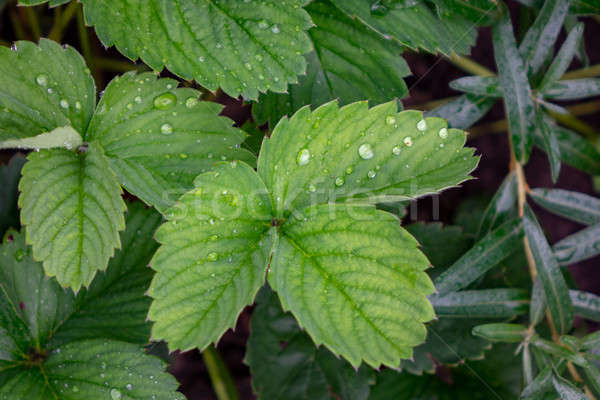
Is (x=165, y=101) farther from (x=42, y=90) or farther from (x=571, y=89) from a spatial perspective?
(x=571, y=89)

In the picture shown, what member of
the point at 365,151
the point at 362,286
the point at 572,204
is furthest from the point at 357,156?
the point at 572,204

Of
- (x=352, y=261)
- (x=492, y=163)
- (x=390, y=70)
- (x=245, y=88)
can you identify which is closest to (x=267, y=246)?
(x=352, y=261)

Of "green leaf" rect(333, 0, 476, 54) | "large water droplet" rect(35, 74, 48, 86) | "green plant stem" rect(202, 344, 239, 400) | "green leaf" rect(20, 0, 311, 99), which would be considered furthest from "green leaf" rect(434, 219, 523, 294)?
"large water droplet" rect(35, 74, 48, 86)

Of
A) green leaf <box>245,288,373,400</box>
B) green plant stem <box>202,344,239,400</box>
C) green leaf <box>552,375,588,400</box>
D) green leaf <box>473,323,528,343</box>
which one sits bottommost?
green plant stem <box>202,344,239,400</box>

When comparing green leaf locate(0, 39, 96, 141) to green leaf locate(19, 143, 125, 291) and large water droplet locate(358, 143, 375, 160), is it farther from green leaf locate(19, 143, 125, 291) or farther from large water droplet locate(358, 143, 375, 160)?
large water droplet locate(358, 143, 375, 160)

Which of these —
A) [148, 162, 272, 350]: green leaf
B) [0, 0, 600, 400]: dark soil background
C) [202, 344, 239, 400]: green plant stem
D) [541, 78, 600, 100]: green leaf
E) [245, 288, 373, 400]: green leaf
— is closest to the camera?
[148, 162, 272, 350]: green leaf

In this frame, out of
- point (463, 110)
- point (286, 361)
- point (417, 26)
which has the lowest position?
point (286, 361)
